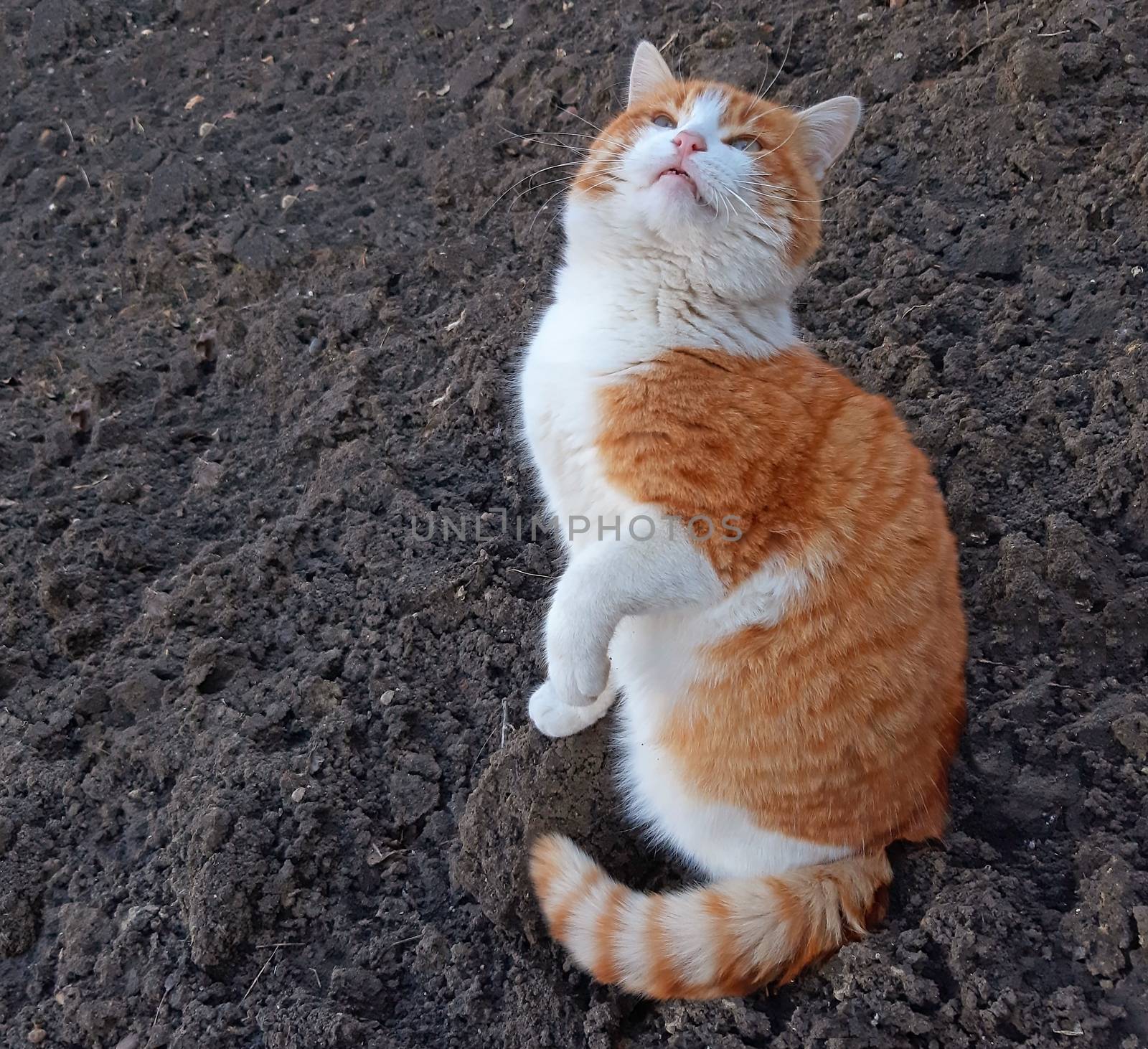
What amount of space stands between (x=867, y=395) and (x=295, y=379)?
2.23 metres

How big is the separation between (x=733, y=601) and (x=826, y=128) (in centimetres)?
153

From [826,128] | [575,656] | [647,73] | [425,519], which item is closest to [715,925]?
[575,656]

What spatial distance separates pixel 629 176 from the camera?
2.34 m

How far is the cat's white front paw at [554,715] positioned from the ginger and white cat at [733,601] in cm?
7

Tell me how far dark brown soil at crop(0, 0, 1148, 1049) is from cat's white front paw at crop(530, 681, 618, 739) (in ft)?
0.21

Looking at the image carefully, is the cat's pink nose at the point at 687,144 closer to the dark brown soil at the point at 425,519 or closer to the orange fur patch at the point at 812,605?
the orange fur patch at the point at 812,605

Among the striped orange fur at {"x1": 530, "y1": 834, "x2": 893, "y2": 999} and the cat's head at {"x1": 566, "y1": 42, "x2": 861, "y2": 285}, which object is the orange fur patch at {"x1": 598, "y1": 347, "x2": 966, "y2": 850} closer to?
the striped orange fur at {"x1": 530, "y1": 834, "x2": 893, "y2": 999}

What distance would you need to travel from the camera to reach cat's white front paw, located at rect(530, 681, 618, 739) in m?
2.40

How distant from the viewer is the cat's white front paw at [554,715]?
2.40 m

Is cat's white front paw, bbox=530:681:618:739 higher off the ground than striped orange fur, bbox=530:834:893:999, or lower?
higher

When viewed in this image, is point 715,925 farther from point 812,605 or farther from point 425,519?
point 425,519

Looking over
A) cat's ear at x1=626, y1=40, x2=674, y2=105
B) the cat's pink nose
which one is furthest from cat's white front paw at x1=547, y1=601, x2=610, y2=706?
cat's ear at x1=626, y1=40, x2=674, y2=105

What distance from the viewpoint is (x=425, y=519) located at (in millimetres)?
3025

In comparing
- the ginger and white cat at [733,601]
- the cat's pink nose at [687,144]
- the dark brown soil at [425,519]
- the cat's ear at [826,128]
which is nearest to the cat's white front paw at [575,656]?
the ginger and white cat at [733,601]
